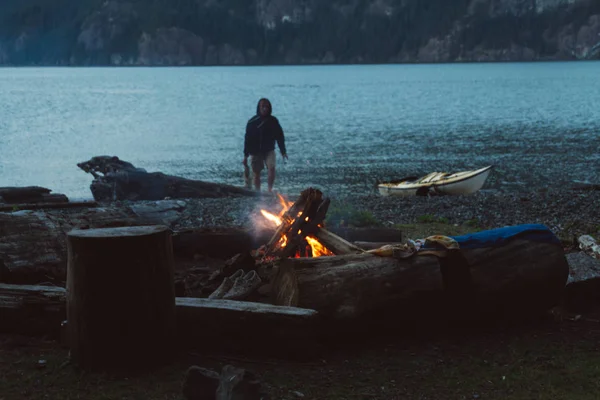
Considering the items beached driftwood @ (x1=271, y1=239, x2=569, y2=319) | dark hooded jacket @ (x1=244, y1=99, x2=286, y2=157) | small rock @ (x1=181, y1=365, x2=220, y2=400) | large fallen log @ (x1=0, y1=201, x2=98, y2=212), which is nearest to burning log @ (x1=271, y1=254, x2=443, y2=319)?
beached driftwood @ (x1=271, y1=239, x2=569, y2=319)

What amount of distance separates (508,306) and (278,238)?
111 inches

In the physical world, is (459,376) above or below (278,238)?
below

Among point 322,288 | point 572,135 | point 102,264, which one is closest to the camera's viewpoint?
point 102,264

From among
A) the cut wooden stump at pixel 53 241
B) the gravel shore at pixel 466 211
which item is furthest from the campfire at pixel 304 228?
the gravel shore at pixel 466 211

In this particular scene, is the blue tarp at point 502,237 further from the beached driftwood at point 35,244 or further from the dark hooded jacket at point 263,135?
the dark hooded jacket at point 263,135

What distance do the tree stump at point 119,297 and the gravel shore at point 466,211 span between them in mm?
7410

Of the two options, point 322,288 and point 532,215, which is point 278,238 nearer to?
point 322,288

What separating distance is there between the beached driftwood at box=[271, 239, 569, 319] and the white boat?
53.3 feet

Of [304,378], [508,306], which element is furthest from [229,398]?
[508,306]

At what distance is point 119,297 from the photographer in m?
6.38

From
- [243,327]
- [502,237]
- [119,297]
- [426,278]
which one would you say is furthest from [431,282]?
[119,297]

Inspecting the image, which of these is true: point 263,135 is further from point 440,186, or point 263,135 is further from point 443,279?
point 443,279

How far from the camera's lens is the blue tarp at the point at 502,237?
26.3ft

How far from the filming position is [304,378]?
21.7 feet
